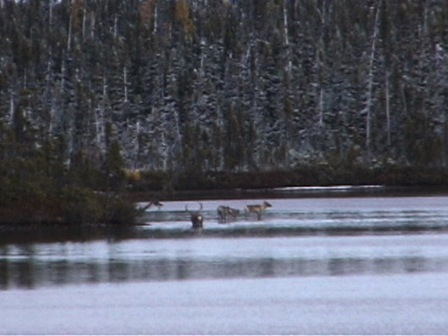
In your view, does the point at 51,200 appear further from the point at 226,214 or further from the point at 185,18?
the point at 185,18

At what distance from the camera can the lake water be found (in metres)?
26.1

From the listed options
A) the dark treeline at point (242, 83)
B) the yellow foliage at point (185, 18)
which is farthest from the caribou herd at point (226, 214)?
the yellow foliage at point (185, 18)

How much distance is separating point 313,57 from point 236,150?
21059 mm

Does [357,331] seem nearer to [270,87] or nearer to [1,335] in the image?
[1,335]

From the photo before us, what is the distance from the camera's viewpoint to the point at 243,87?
106938 millimetres

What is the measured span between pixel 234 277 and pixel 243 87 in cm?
7430

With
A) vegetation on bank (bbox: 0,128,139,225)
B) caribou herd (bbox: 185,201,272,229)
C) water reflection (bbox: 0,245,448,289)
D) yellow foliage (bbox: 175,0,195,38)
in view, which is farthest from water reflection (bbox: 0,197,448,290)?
yellow foliage (bbox: 175,0,195,38)

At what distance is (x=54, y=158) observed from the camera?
53.0 meters

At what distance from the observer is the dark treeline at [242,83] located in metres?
94.8

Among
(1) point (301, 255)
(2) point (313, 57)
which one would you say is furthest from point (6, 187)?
(2) point (313, 57)

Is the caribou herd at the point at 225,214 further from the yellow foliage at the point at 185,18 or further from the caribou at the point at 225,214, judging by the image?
the yellow foliage at the point at 185,18

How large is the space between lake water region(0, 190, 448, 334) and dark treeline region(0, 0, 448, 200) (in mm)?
41747

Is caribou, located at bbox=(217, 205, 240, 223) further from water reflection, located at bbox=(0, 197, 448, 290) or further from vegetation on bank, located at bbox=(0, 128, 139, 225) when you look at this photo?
vegetation on bank, located at bbox=(0, 128, 139, 225)

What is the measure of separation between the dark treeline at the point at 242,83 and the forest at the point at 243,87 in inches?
5.7
